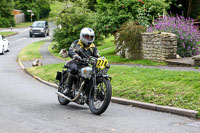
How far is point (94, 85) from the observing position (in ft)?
26.6

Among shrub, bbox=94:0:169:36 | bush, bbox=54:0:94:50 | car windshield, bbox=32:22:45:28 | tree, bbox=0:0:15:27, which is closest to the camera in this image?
shrub, bbox=94:0:169:36

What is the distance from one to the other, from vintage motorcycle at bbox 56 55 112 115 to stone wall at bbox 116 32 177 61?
8.81 meters

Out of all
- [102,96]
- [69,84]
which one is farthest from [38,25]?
[102,96]

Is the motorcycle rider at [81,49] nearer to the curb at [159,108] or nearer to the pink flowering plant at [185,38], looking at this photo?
the curb at [159,108]

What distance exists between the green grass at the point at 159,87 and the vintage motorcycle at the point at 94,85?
5.74 ft

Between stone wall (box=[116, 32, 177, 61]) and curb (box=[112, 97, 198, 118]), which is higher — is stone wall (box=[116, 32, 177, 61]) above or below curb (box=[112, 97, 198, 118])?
above

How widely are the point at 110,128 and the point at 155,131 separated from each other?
80 cm

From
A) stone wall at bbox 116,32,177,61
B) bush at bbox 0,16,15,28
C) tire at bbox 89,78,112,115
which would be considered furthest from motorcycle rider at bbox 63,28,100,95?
bush at bbox 0,16,15,28

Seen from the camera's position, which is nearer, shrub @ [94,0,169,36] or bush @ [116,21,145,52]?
bush @ [116,21,145,52]

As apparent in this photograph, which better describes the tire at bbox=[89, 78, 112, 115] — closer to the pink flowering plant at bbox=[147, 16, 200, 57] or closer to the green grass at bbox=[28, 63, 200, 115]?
the green grass at bbox=[28, 63, 200, 115]

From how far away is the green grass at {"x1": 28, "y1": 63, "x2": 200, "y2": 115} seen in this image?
891 cm

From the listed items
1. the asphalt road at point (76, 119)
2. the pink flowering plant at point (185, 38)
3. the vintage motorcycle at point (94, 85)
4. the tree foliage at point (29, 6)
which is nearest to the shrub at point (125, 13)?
the pink flowering plant at point (185, 38)

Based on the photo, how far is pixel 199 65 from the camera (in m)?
14.8

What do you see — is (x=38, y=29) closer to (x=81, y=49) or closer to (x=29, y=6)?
(x=29, y=6)
